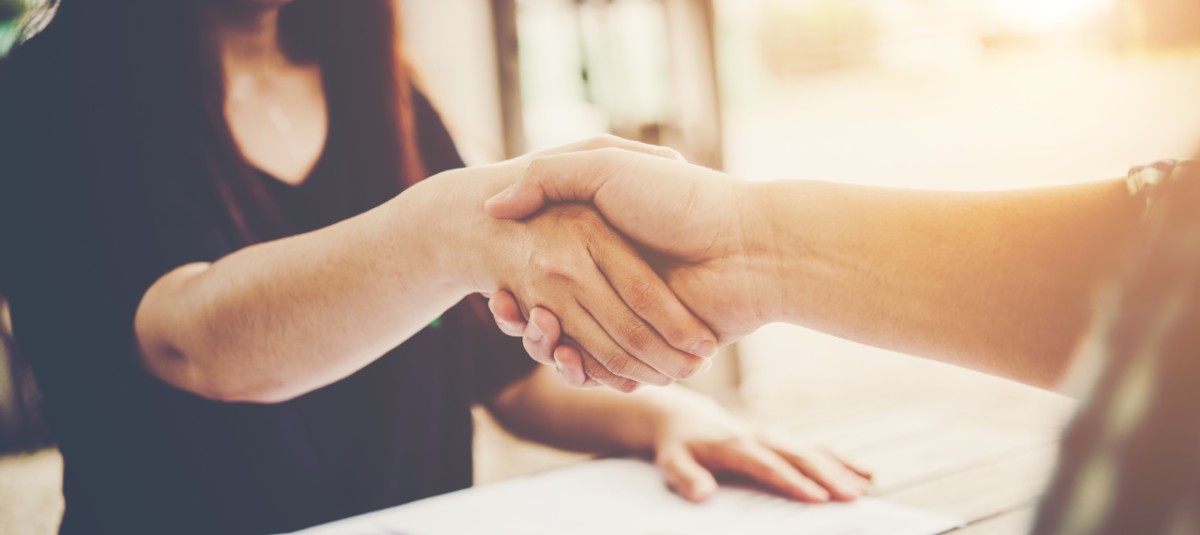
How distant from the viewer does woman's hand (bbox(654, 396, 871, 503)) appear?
0.78m

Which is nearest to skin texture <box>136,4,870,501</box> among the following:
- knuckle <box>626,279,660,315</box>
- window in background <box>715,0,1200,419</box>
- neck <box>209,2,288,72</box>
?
knuckle <box>626,279,660,315</box>

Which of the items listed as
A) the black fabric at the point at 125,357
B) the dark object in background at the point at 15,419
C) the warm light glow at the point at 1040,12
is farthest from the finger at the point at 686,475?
the warm light glow at the point at 1040,12

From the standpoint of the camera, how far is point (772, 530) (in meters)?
0.68

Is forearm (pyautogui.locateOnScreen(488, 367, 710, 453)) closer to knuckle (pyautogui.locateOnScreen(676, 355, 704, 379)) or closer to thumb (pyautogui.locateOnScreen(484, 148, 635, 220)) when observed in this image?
knuckle (pyautogui.locateOnScreen(676, 355, 704, 379))

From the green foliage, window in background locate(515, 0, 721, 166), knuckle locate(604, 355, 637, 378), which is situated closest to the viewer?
knuckle locate(604, 355, 637, 378)

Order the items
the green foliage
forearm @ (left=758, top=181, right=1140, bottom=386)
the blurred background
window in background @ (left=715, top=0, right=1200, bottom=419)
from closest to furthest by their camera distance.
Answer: forearm @ (left=758, top=181, right=1140, bottom=386) → the green foliage → the blurred background → window in background @ (left=715, top=0, right=1200, bottom=419)

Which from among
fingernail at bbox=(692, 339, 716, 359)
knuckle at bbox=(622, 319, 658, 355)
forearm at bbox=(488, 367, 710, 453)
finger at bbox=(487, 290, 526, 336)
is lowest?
forearm at bbox=(488, 367, 710, 453)

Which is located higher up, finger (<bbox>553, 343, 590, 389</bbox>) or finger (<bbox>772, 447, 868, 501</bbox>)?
finger (<bbox>553, 343, 590, 389</bbox>)

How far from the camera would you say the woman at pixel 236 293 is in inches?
31.3

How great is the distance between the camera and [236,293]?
77 centimetres

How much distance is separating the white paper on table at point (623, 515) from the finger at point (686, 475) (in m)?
0.01

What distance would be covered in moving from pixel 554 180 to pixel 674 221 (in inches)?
5.5

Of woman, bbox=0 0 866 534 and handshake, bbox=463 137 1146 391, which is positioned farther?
woman, bbox=0 0 866 534

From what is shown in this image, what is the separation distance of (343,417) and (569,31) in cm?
284
